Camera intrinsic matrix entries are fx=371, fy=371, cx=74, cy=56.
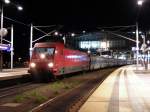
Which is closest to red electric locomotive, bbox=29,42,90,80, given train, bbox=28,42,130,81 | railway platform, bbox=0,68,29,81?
train, bbox=28,42,130,81

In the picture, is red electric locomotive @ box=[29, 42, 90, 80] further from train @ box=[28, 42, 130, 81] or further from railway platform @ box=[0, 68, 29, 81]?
railway platform @ box=[0, 68, 29, 81]

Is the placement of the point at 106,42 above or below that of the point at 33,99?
above

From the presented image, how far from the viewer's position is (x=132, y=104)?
634 inches

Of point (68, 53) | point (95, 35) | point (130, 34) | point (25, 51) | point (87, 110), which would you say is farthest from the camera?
point (95, 35)

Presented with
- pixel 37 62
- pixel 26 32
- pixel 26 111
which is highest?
pixel 26 32

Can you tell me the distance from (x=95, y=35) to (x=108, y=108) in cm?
13501

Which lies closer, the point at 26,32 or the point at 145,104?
the point at 145,104

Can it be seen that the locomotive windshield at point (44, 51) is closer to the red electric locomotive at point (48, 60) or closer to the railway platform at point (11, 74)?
the red electric locomotive at point (48, 60)

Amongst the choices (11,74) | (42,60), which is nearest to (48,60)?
(42,60)

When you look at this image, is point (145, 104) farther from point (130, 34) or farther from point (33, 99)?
point (130, 34)

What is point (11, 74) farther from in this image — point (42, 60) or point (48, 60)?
point (48, 60)

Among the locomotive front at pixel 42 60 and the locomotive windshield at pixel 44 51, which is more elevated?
the locomotive windshield at pixel 44 51

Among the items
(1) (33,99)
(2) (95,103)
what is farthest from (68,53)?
(2) (95,103)

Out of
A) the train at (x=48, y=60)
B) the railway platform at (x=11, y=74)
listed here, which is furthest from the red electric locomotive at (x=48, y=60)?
the railway platform at (x=11, y=74)
